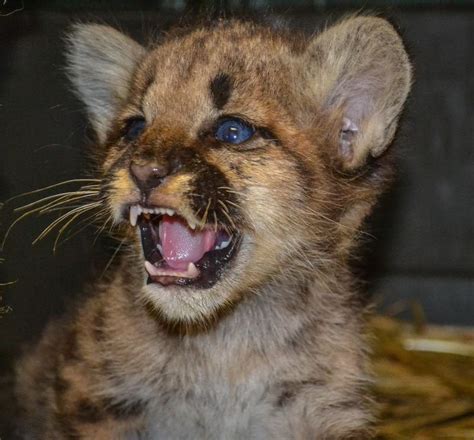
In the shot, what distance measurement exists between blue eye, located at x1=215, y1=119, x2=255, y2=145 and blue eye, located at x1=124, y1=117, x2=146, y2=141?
359 millimetres

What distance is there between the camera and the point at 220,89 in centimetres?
334

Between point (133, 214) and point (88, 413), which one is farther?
point (88, 413)

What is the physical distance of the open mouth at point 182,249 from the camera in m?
3.21

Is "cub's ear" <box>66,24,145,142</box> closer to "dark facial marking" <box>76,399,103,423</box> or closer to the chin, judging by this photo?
the chin

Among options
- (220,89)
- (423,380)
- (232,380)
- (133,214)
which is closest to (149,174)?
(133,214)

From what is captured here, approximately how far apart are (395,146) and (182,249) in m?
0.92

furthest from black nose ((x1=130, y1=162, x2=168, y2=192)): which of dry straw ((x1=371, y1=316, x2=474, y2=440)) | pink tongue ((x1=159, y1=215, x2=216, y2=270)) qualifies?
dry straw ((x1=371, y1=316, x2=474, y2=440))

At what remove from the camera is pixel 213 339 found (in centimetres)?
359

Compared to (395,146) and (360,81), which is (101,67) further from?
(395,146)

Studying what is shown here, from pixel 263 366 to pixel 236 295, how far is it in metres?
0.30

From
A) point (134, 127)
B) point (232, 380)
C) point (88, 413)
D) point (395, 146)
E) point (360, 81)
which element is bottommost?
point (88, 413)

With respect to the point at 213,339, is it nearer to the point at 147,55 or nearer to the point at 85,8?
the point at 147,55

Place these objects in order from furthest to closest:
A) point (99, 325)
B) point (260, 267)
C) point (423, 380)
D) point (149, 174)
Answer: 1. point (423, 380)
2. point (99, 325)
3. point (260, 267)
4. point (149, 174)

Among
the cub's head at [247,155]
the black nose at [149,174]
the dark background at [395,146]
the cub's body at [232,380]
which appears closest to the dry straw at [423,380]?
the dark background at [395,146]
